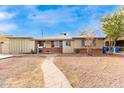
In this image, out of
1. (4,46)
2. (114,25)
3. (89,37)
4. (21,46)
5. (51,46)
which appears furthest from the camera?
(51,46)

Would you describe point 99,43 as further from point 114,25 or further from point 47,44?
point 47,44

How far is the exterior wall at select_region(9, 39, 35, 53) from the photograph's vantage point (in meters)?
31.3

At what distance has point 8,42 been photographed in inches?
1227

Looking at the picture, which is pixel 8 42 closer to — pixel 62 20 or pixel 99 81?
pixel 62 20

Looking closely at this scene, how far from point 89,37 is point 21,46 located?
8481mm

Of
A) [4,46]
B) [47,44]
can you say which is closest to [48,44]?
[47,44]

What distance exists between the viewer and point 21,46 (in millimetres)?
31422

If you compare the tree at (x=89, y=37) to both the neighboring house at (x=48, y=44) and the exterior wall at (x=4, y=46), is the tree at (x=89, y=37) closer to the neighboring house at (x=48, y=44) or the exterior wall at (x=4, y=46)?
the neighboring house at (x=48, y=44)

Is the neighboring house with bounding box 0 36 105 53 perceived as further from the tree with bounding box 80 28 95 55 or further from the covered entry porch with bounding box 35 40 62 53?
the tree with bounding box 80 28 95 55

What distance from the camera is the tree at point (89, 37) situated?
30.0 meters

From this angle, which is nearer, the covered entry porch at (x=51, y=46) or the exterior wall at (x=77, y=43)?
the exterior wall at (x=77, y=43)

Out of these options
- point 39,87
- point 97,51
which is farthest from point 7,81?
point 97,51

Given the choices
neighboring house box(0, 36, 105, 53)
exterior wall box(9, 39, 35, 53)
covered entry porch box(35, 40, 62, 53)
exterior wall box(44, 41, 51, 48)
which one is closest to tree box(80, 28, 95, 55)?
neighboring house box(0, 36, 105, 53)

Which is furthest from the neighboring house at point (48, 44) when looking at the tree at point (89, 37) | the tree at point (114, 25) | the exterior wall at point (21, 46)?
the tree at point (114, 25)
